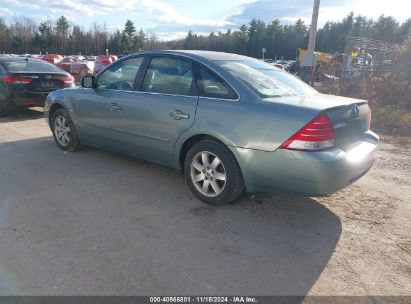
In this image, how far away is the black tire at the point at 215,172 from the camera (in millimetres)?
3645

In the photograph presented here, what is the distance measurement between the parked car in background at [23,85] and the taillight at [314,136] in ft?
24.1

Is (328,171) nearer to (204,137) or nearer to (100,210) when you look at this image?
(204,137)

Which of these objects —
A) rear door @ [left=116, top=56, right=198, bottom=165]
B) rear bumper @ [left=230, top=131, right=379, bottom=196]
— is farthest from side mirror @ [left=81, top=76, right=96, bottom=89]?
rear bumper @ [left=230, top=131, right=379, bottom=196]

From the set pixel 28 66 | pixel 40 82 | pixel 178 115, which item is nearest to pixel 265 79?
pixel 178 115

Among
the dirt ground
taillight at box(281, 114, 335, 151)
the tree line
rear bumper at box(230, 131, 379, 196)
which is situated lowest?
the dirt ground

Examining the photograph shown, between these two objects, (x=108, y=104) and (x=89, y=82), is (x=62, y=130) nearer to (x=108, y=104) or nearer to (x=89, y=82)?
(x=89, y=82)

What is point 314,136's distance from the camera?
3.17 meters

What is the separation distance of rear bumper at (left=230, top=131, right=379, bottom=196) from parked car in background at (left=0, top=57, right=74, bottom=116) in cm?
686

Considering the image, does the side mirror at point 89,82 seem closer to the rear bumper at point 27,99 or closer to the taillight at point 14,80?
the rear bumper at point 27,99

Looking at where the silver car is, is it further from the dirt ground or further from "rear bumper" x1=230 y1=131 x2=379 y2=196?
the dirt ground

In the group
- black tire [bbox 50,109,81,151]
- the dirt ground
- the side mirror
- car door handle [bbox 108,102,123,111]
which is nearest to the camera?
the dirt ground

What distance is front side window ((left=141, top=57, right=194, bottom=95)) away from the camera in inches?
161

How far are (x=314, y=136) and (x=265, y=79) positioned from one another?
3.66ft

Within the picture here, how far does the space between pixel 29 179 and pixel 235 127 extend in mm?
2884
